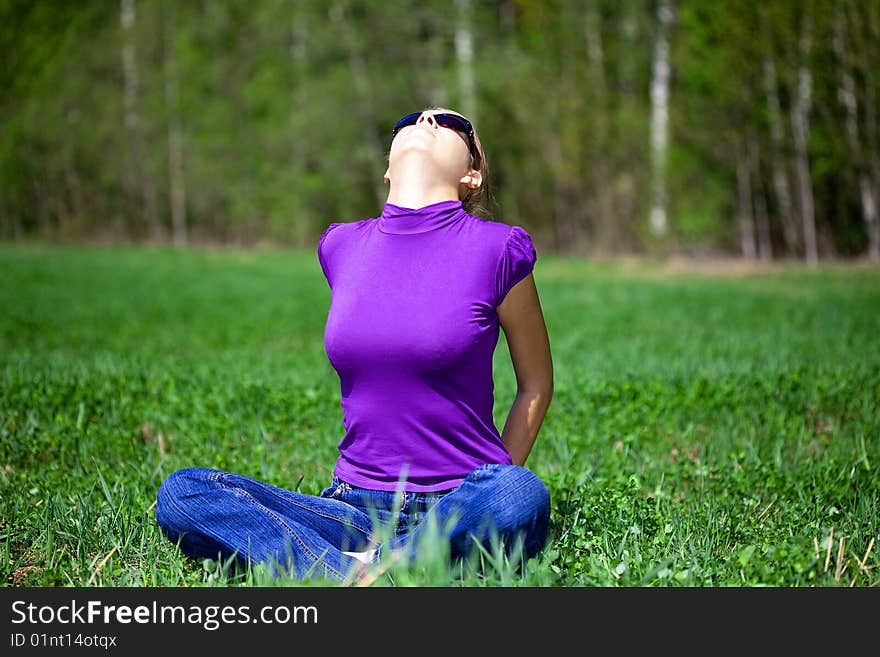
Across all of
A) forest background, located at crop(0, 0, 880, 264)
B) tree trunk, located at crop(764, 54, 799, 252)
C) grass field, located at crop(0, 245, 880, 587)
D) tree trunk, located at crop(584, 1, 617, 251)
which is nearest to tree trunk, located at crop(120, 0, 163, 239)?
forest background, located at crop(0, 0, 880, 264)

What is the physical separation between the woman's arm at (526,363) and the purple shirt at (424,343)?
0.16 ft

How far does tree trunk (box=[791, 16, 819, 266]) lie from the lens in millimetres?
19391

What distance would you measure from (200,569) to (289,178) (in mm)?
33062

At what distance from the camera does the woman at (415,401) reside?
252 cm

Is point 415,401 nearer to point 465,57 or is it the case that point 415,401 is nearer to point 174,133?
point 465,57

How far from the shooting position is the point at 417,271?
8.61 feet

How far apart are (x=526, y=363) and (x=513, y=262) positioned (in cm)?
34

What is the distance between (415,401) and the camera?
257 cm

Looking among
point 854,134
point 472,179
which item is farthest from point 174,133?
point 472,179

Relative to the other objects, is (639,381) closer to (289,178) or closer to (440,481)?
(440,481)

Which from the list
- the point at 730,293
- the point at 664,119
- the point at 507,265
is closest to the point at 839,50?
the point at 664,119

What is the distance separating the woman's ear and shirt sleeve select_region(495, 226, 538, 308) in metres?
0.27

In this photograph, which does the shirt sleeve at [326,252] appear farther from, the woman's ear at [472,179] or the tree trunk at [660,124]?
the tree trunk at [660,124]

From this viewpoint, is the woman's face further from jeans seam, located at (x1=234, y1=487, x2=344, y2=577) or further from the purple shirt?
jeans seam, located at (x1=234, y1=487, x2=344, y2=577)
